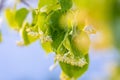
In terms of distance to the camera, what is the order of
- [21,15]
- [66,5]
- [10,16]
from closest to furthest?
[66,5], [21,15], [10,16]

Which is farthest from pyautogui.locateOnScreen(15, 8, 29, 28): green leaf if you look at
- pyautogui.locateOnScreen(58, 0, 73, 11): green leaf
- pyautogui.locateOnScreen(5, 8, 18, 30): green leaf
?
pyautogui.locateOnScreen(58, 0, 73, 11): green leaf

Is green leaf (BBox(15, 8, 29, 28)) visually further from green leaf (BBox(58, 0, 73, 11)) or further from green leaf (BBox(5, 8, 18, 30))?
green leaf (BBox(58, 0, 73, 11))

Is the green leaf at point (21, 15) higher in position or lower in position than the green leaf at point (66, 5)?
higher

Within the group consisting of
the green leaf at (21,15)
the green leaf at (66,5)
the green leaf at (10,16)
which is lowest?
the green leaf at (66,5)

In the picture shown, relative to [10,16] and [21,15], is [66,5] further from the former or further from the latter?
[10,16]

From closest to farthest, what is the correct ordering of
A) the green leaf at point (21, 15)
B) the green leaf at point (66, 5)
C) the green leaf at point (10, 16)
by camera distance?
the green leaf at point (66, 5)
the green leaf at point (21, 15)
the green leaf at point (10, 16)

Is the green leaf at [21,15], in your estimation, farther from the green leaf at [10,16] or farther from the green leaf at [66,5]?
the green leaf at [66,5]

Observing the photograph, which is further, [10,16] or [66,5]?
[10,16]

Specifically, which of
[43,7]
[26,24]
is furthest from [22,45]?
[43,7]

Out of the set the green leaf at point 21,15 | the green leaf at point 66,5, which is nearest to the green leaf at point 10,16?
the green leaf at point 21,15

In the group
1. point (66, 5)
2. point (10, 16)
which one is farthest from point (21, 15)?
point (66, 5)

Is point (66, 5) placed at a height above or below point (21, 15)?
below

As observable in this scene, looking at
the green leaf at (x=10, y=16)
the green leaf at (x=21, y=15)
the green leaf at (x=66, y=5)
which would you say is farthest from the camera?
the green leaf at (x=10, y=16)
